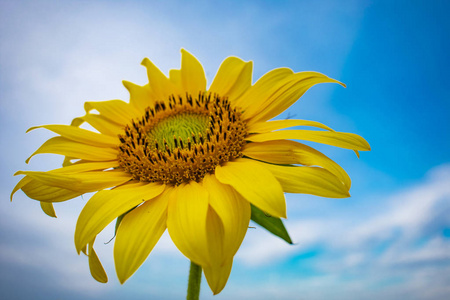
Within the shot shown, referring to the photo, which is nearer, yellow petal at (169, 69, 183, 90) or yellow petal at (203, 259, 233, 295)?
yellow petal at (203, 259, 233, 295)

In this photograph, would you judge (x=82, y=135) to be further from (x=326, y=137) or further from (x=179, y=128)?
(x=326, y=137)

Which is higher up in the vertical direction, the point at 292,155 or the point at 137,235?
the point at 292,155

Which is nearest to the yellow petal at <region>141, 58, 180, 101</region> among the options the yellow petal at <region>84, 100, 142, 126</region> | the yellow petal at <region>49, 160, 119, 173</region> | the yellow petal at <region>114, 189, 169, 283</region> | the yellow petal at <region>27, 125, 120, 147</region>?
the yellow petal at <region>84, 100, 142, 126</region>

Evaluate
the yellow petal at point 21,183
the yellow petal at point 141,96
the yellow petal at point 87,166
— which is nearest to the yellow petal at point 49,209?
the yellow petal at point 21,183

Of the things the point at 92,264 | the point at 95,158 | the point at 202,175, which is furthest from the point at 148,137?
→ the point at 92,264

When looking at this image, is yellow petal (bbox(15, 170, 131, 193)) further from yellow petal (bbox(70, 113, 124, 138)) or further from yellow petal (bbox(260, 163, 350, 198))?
yellow petal (bbox(260, 163, 350, 198))

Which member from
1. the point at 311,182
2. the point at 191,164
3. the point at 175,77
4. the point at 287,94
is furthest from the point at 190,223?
the point at 175,77
